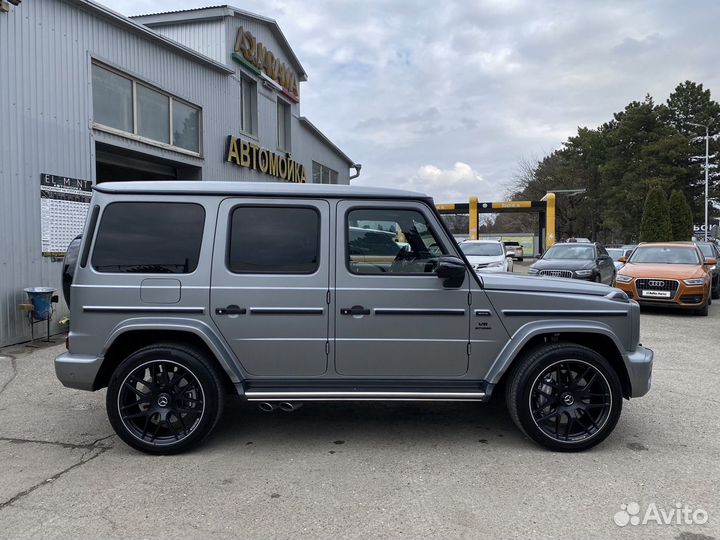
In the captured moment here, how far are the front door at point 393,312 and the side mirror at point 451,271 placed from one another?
0.07 m

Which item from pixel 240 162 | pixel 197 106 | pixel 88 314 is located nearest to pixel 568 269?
pixel 240 162

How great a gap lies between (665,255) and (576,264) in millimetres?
2187

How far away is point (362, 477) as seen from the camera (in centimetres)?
354

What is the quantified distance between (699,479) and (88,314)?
446 centimetres

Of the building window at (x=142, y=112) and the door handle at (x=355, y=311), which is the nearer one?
the door handle at (x=355, y=311)

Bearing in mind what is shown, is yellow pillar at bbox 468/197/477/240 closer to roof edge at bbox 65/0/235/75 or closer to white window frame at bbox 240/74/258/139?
white window frame at bbox 240/74/258/139

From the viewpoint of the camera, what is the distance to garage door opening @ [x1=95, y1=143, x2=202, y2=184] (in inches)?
397

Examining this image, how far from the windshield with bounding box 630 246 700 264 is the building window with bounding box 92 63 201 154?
1075 centimetres

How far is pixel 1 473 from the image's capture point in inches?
144

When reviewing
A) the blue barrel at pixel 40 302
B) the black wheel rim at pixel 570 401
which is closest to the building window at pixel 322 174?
the blue barrel at pixel 40 302

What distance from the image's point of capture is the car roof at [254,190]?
13.0 feet

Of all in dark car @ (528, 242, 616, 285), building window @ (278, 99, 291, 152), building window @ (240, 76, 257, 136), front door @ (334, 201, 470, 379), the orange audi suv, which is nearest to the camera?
front door @ (334, 201, 470, 379)

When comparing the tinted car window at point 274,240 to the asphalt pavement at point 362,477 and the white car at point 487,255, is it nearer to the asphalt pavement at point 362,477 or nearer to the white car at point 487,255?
the asphalt pavement at point 362,477

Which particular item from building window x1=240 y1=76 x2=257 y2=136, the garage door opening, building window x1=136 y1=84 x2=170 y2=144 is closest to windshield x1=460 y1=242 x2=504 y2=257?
building window x1=240 y1=76 x2=257 y2=136
